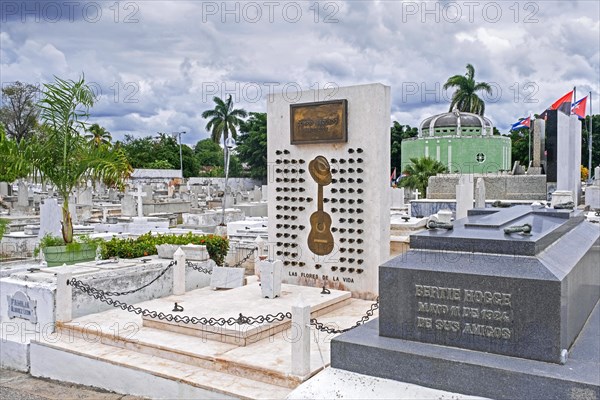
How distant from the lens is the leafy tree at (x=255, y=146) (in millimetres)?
53938

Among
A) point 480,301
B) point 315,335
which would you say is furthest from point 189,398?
point 480,301

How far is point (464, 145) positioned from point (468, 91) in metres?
9.81

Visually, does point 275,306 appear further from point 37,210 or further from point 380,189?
point 37,210

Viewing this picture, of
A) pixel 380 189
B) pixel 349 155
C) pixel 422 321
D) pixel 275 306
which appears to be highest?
pixel 349 155

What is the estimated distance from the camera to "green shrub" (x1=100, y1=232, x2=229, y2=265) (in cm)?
1036

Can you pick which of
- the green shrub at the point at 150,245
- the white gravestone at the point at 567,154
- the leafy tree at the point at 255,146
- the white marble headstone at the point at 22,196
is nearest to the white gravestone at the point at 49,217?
the green shrub at the point at 150,245

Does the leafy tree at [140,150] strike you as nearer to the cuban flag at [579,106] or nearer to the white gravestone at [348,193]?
the cuban flag at [579,106]

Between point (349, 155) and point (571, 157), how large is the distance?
21.4 m

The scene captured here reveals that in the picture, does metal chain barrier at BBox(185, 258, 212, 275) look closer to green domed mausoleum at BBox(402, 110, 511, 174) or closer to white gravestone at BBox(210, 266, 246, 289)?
white gravestone at BBox(210, 266, 246, 289)

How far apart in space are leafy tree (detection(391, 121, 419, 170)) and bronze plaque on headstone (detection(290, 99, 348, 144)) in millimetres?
45332

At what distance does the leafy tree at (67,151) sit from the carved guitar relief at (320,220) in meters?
3.65

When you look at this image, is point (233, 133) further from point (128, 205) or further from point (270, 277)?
point (270, 277)

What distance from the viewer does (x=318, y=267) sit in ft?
32.8

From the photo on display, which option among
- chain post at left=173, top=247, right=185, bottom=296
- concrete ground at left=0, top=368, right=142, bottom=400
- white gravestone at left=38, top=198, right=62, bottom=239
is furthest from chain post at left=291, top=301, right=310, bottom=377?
white gravestone at left=38, top=198, right=62, bottom=239
